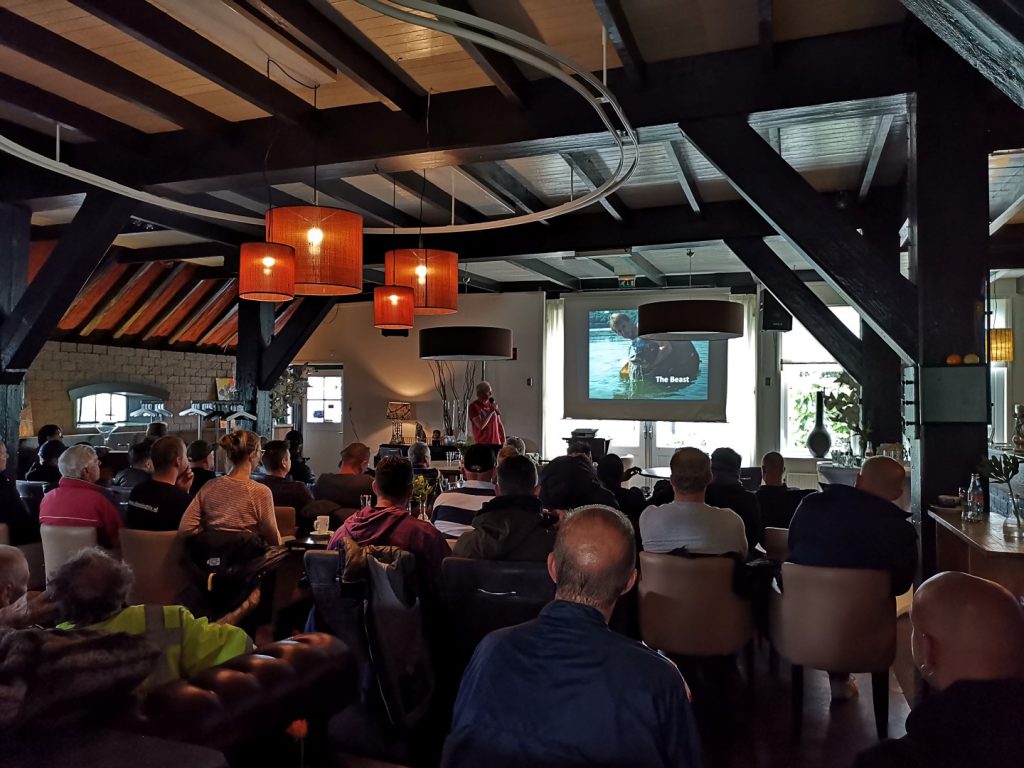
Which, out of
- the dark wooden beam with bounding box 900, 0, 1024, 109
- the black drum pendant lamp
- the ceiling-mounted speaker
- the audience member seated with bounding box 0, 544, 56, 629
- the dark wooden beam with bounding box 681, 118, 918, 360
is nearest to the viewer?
the dark wooden beam with bounding box 900, 0, 1024, 109

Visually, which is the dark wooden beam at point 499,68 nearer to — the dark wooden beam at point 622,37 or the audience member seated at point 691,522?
the dark wooden beam at point 622,37

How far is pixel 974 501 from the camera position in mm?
3494

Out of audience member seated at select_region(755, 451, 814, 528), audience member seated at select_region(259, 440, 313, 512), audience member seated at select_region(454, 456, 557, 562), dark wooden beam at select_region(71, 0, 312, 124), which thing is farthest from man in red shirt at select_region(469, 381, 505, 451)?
audience member seated at select_region(454, 456, 557, 562)

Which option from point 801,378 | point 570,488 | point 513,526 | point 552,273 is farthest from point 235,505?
point 801,378

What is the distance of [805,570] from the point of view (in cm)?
303

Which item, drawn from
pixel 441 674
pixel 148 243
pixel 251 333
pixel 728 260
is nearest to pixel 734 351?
pixel 728 260

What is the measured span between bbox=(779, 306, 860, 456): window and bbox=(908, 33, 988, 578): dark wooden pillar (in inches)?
286

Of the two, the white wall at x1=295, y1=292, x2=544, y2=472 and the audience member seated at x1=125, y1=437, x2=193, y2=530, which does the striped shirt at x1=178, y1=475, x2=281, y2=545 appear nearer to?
the audience member seated at x1=125, y1=437, x2=193, y2=530

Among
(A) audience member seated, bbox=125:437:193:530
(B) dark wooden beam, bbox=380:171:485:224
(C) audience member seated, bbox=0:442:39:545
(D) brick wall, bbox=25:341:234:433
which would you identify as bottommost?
(C) audience member seated, bbox=0:442:39:545

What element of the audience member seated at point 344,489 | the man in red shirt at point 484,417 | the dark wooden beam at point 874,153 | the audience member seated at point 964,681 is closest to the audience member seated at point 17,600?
the audience member seated at point 964,681

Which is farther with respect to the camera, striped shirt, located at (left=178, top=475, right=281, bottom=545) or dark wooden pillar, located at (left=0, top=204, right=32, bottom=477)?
dark wooden pillar, located at (left=0, top=204, right=32, bottom=477)

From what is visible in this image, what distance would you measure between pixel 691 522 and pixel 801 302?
159 inches

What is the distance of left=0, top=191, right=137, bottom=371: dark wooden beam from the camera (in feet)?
17.4

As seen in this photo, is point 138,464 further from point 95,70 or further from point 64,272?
point 95,70
